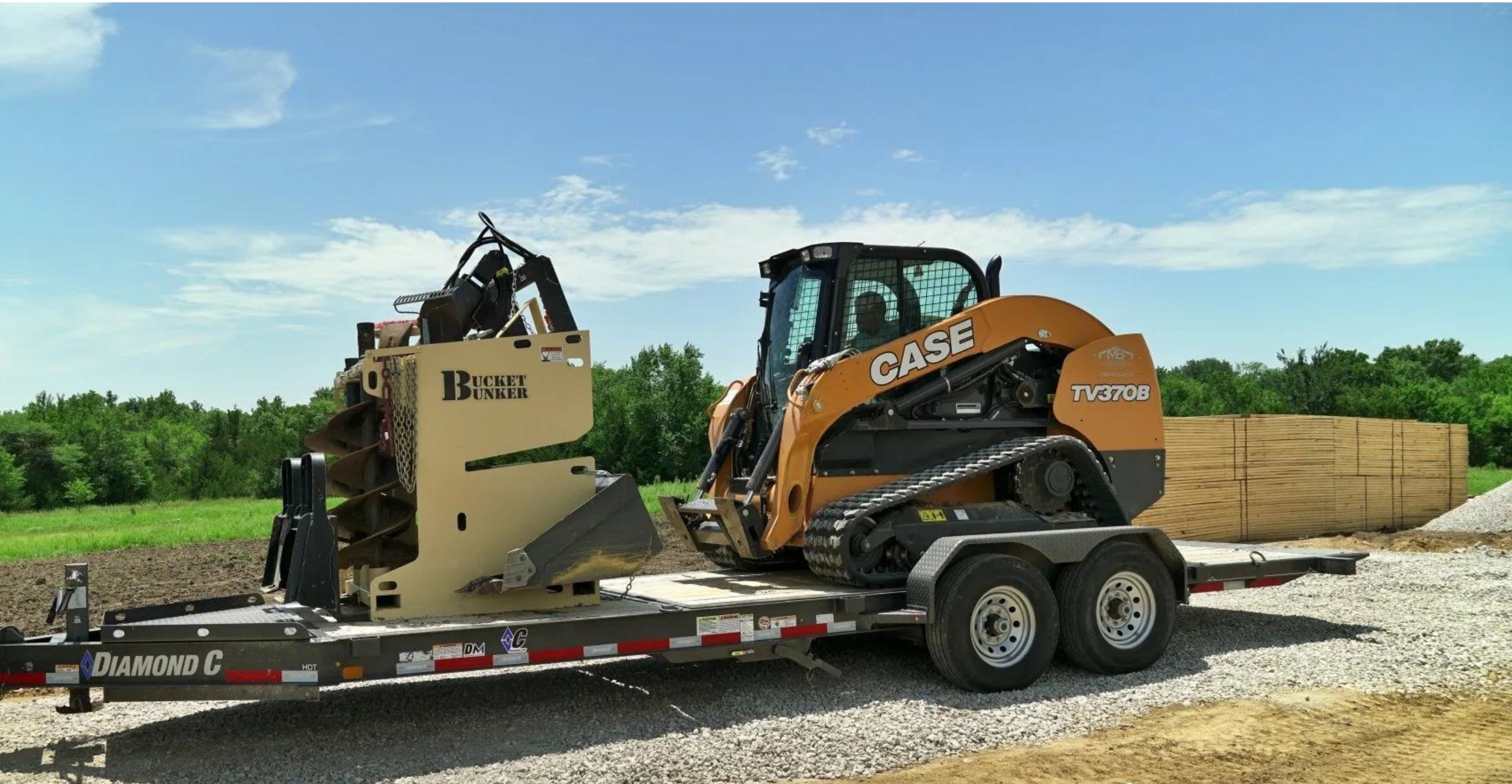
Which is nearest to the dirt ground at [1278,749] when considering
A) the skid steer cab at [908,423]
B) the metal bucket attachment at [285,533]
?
the skid steer cab at [908,423]

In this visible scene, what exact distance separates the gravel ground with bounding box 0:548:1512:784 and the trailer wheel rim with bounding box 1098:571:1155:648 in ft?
1.03

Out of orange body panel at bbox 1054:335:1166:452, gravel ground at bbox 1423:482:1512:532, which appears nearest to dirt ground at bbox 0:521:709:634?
orange body panel at bbox 1054:335:1166:452

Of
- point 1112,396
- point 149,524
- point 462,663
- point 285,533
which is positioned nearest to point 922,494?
point 1112,396

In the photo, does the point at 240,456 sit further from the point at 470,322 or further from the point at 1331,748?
the point at 1331,748

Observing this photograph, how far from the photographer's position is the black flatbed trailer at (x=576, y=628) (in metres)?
5.96

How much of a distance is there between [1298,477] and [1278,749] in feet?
48.6

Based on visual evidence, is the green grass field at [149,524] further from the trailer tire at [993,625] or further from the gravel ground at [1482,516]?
the trailer tire at [993,625]

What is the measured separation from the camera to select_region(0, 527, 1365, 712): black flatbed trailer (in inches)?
235

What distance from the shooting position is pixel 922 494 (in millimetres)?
8203

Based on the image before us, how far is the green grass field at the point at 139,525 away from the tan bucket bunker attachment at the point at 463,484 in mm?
7799

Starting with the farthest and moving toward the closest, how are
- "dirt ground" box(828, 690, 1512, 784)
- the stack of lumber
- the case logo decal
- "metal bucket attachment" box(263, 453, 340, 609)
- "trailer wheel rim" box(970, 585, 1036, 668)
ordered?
the stack of lumber, the case logo decal, "trailer wheel rim" box(970, 585, 1036, 668), "metal bucket attachment" box(263, 453, 340, 609), "dirt ground" box(828, 690, 1512, 784)

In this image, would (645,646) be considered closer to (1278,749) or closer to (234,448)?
(1278,749)

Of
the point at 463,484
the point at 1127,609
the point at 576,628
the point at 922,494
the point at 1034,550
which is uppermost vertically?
the point at 463,484

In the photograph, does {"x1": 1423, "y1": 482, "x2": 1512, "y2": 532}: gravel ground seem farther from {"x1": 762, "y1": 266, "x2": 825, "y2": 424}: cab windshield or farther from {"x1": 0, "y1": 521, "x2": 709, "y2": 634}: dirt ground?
{"x1": 762, "y1": 266, "x2": 825, "y2": 424}: cab windshield
